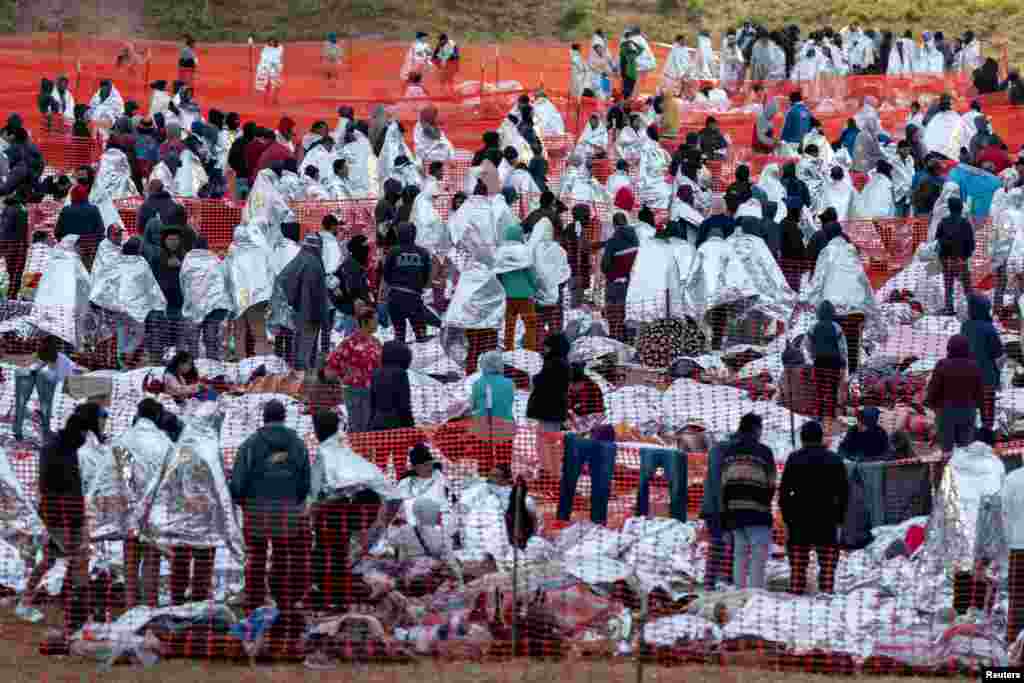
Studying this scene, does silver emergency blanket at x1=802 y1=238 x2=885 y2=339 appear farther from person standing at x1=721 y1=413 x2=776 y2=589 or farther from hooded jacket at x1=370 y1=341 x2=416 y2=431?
person standing at x1=721 y1=413 x2=776 y2=589

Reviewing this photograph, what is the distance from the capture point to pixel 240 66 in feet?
132

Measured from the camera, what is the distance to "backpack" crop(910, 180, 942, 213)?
73.4 feet

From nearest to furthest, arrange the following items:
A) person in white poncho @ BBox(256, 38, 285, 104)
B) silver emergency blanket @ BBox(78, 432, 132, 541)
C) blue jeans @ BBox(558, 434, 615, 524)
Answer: silver emergency blanket @ BBox(78, 432, 132, 541) < blue jeans @ BBox(558, 434, 615, 524) < person in white poncho @ BBox(256, 38, 285, 104)

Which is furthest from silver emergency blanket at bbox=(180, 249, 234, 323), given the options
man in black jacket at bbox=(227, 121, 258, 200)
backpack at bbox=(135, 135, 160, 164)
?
backpack at bbox=(135, 135, 160, 164)

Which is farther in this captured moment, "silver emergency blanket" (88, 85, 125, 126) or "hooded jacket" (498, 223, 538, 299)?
"silver emergency blanket" (88, 85, 125, 126)

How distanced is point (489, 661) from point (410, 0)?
35.0 m

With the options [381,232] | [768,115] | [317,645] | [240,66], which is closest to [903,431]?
[317,645]

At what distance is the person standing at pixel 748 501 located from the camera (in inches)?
512

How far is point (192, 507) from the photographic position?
12531 millimetres

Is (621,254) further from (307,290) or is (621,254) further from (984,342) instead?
(984,342)

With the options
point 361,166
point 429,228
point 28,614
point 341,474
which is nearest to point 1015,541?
point 341,474

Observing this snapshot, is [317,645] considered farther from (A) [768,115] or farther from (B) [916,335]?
(A) [768,115]

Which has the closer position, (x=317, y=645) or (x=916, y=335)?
(x=317, y=645)

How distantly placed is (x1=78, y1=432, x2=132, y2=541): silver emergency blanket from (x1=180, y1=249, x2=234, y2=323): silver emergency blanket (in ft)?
16.3
